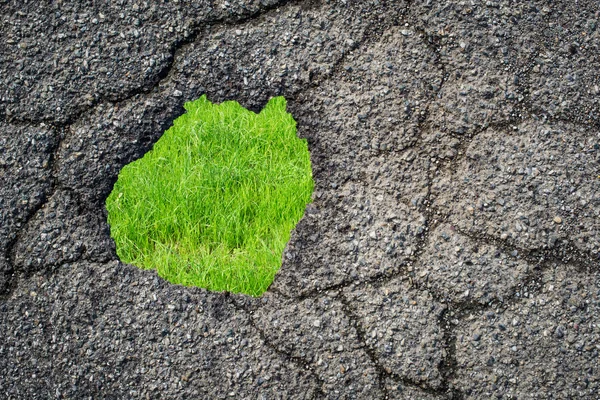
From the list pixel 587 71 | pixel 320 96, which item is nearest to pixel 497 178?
pixel 587 71

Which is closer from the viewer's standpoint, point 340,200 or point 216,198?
point 340,200

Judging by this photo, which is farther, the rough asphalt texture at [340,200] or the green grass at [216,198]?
the green grass at [216,198]

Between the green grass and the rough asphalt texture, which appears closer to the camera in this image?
the rough asphalt texture

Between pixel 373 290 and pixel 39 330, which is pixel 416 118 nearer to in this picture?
pixel 373 290
